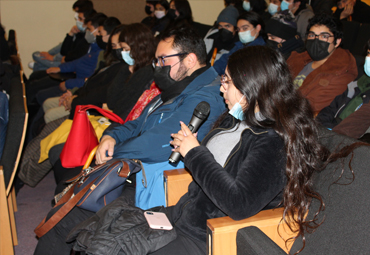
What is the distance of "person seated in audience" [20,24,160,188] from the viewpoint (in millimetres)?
2387

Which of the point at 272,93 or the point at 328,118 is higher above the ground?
the point at 272,93

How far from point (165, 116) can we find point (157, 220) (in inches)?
26.7

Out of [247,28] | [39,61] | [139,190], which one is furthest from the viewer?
[39,61]

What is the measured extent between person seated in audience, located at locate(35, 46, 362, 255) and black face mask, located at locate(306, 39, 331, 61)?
57.0 inches

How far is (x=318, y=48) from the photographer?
96.6 inches

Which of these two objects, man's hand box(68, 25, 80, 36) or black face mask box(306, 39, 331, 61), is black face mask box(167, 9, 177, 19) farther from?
black face mask box(306, 39, 331, 61)

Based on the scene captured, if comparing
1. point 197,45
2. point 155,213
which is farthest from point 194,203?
point 197,45

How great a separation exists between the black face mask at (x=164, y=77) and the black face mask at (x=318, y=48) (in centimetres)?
126

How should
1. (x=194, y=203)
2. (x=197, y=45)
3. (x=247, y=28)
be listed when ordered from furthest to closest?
(x=247, y=28), (x=197, y=45), (x=194, y=203)

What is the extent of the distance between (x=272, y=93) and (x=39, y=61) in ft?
16.6

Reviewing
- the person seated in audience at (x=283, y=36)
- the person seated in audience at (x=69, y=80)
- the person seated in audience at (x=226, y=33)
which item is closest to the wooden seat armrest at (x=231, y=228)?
the person seated in audience at (x=283, y=36)

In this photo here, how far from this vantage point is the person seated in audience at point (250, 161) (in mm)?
1093

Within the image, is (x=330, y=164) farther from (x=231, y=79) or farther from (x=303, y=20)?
(x=303, y=20)

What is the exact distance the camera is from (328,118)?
2141 millimetres
